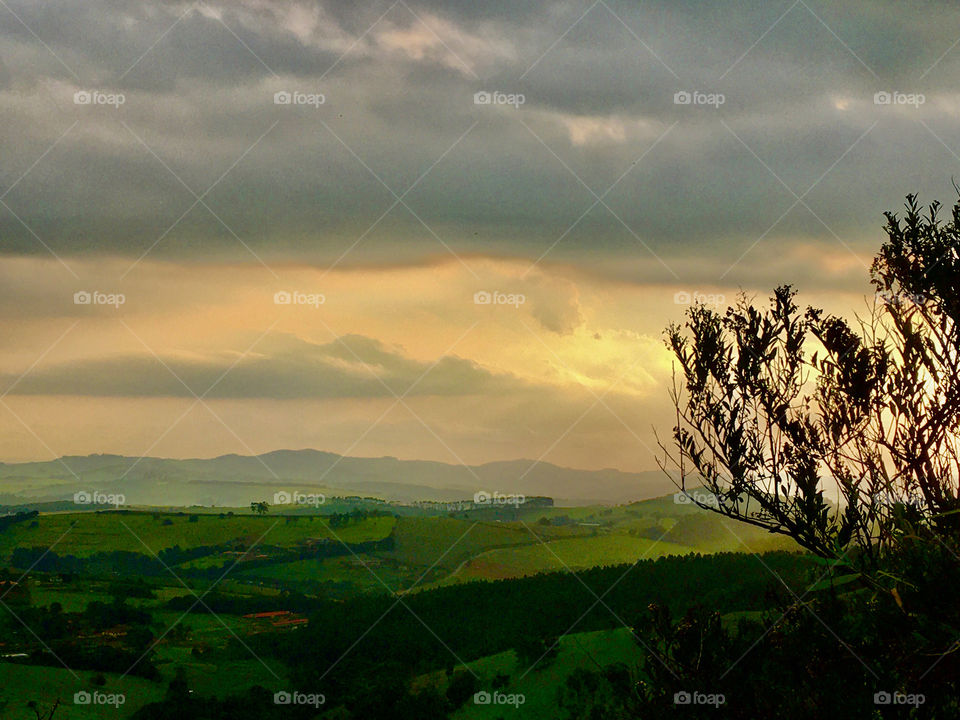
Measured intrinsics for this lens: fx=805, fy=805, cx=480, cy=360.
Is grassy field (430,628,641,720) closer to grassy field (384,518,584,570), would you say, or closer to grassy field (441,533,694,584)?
grassy field (441,533,694,584)

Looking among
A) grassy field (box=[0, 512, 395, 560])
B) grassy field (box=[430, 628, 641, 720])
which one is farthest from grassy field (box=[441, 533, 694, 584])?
grassy field (box=[430, 628, 641, 720])

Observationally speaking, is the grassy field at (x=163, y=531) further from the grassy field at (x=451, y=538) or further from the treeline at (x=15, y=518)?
the grassy field at (x=451, y=538)

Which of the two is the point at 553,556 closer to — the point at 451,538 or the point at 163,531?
the point at 451,538

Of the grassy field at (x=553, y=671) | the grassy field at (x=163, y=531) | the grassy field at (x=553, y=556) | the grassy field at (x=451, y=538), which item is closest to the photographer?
the grassy field at (x=553, y=671)

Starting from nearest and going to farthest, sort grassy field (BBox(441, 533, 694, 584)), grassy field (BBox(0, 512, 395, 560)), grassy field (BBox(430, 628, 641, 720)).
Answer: grassy field (BBox(430, 628, 641, 720)), grassy field (BBox(441, 533, 694, 584)), grassy field (BBox(0, 512, 395, 560))

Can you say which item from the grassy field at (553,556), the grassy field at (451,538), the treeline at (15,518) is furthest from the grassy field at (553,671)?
the treeline at (15,518)

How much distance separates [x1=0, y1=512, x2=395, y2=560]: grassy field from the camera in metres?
58.4

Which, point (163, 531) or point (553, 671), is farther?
point (163, 531)

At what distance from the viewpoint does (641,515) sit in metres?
53.5

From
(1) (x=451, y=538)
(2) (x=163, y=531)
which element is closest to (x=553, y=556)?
(1) (x=451, y=538)

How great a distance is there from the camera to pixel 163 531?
196ft

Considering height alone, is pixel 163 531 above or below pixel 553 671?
above

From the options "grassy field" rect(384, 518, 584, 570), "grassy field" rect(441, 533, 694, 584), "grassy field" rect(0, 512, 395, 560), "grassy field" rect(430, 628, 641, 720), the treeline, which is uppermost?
the treeline

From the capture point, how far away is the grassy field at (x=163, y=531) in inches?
2301
